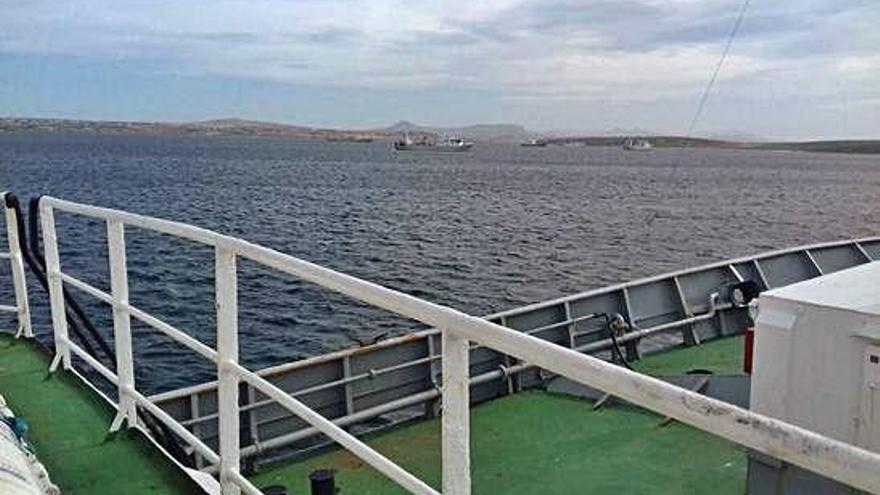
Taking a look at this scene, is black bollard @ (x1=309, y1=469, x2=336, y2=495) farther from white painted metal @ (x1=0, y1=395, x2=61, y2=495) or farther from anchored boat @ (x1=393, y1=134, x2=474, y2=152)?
anchored boat @ (x1=393, y1=134, x2=474, y2=152)

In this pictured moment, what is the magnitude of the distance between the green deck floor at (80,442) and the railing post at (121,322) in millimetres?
110

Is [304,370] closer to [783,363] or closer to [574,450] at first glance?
[574,450]

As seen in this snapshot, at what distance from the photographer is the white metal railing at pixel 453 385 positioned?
3.50 feet

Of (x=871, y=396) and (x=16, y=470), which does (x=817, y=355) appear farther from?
(x=16, y=470)

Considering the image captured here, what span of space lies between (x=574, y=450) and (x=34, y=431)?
338cm

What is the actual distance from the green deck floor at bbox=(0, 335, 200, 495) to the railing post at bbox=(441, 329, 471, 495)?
1.81 meters

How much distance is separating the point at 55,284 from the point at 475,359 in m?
3.89

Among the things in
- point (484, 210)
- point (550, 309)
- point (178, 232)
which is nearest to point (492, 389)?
point (550, 309)

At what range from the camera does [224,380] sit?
9.09ft

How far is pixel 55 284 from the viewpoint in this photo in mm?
4352

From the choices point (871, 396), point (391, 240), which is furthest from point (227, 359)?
point (391, 240)

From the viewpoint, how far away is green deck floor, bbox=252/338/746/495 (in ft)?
16.2

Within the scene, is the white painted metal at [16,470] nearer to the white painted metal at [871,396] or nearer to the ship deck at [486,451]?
the ship deck at [486,451]


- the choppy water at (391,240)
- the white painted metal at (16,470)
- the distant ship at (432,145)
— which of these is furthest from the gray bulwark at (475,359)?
the distant ship at (432,145)
